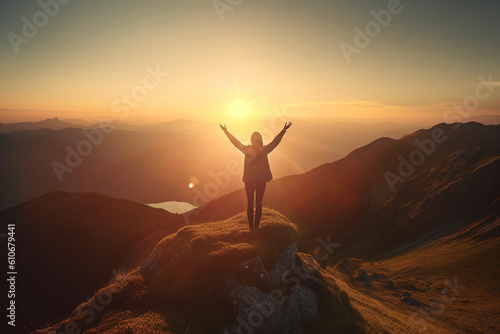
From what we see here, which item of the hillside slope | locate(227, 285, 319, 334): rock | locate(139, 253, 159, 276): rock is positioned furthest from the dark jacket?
the hillside slope

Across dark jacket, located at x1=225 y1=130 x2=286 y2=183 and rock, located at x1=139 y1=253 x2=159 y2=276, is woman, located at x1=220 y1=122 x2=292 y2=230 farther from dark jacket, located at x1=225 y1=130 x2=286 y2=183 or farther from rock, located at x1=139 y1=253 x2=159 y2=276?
rock, located at x1=139 y1=253 x2=159 y2=276

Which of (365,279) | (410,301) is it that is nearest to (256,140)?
(410,301)

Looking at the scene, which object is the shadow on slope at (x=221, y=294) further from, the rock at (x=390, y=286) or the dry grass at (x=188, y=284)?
the rock at (x=390, y=286)

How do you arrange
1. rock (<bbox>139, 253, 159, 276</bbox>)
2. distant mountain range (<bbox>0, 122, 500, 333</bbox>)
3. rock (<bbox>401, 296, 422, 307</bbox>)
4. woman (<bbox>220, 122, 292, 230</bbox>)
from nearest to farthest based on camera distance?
rock (<bbox>139, 253, 159, 276</bbox>)
woman (<bbox>220, 122, 292, 230</bbox>)
distant mountain range (<bbox>0, 122, 500, 333</bbox>)
rock (<bbox>401, 296, 422, 307</bbox>)

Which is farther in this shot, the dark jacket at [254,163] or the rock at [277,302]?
the dark jacket at [254,163]

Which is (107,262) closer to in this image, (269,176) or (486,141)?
(269,176)

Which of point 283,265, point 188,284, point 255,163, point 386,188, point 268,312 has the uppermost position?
point 255,163

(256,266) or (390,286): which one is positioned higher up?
(256,266)

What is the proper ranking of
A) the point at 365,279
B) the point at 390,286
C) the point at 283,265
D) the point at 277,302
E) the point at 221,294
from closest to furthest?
1. the point at 221,294
2. the point at 277,302
3. the point at 283,265
4. the point at 390,286
5. the point at 365,279

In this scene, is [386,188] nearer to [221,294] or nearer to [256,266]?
[256,266]

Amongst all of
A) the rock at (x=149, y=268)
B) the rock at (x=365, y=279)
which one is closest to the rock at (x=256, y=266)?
the rock at (x=149, y=268)

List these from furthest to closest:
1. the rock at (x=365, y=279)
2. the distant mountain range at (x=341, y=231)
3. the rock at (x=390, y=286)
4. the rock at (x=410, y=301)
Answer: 1. the rock at (x=365, y=279)
2. the rock at (x=390, y=286)
3. the rock at (x=410, y=301)
4. the distant mountain range at (x=341, y=231)

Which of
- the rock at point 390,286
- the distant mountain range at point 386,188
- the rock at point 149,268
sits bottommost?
the rock at point 390,286

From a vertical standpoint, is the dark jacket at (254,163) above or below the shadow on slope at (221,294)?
above
